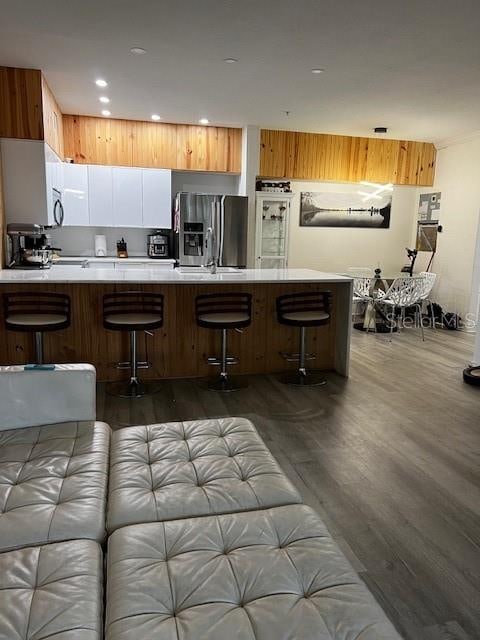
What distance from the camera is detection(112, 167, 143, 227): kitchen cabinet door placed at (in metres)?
6.19

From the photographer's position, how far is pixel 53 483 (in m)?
1.65

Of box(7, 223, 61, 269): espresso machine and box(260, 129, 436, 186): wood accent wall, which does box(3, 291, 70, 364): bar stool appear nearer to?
box(7, 223, 61, 269): espresso machine

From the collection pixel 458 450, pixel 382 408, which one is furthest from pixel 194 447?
pixel 382 408

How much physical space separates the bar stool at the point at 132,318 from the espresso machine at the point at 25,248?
4.19 feet

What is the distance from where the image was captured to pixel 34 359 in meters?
3.92

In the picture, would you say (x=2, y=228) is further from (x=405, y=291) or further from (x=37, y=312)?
(x=405, y=291)

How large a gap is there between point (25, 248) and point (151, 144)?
7.87ft

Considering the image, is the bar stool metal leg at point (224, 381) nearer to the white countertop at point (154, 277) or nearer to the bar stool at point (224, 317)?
the bar stool at point (224, 317)

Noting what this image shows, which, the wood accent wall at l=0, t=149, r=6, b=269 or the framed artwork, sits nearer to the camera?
the wood accent wall at l=0, t=149, r=6, b=269

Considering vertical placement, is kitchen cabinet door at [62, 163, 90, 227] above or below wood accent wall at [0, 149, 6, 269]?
above

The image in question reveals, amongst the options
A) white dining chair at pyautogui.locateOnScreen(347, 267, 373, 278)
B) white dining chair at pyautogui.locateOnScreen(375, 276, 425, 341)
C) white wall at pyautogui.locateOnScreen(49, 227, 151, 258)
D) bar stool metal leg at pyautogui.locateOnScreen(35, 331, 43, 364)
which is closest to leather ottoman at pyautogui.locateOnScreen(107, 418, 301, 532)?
bar stool metal leg at pyautogui.locateOnScreen(35, 331, 43, 364)

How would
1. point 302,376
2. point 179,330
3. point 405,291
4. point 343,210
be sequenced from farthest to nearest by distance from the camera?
point 343,210 < point 405,291 < point 302,376 < point 179,330

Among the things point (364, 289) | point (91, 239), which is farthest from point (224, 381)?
point (91, 239)

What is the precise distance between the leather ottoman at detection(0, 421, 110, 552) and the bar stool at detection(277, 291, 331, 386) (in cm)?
222
